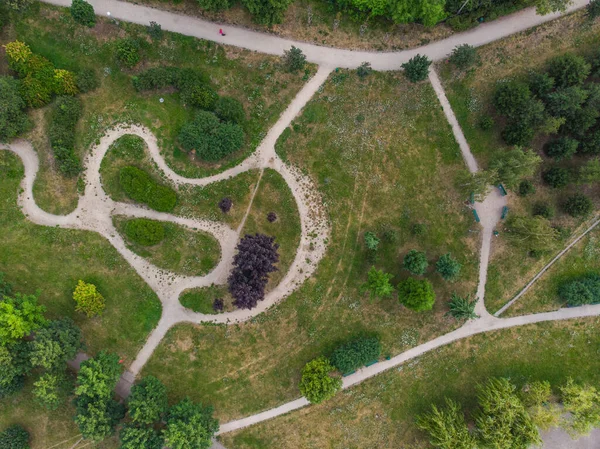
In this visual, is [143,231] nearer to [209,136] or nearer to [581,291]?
[209,136]

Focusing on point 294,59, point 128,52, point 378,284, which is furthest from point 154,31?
point 378,284

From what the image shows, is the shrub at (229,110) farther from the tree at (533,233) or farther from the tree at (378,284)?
the tree at (533,233)

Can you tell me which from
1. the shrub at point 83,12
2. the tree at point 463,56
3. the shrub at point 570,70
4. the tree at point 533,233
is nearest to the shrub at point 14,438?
the shrub at point 83,12

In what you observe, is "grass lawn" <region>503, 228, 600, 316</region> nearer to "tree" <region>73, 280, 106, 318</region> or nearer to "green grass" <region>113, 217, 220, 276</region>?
"green grass" <region>113, 217, 220, 276</region>

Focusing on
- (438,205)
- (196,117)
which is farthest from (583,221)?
(196,117)

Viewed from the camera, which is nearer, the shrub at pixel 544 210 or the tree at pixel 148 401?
the tree at pixel 148 401

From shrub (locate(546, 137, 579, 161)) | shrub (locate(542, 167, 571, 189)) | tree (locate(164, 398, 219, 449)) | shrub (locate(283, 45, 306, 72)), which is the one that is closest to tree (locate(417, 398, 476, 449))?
tree (locate(164, 398, 219, 449))
